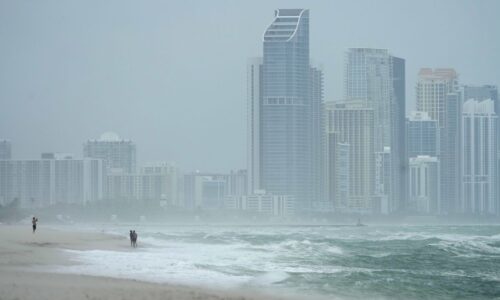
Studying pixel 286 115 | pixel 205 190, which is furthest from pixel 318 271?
pixel 286 115

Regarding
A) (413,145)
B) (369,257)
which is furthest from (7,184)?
(369,257)

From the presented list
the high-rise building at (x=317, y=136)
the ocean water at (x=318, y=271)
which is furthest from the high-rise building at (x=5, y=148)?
the ocean water at (x=318, y=271)

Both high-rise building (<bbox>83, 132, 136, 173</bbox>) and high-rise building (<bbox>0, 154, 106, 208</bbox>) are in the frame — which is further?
high-rise building (<bbox>83, 132, 136, 173</bbox>)

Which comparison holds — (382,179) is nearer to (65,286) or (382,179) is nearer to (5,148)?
(5,148)

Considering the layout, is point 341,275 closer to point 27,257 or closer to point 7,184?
point 27,257

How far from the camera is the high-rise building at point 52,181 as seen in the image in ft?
458

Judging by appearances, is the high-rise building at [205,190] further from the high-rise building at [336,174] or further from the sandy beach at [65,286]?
the sandy beach at [65,286]

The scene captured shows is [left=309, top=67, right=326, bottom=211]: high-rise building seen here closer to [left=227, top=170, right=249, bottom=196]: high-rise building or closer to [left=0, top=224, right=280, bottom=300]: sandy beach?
[left=227, top=170, right=249, bottom=196]: high-rise building

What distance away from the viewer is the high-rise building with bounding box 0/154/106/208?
13950 cm

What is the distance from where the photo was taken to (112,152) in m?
161

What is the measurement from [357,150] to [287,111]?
18.7m

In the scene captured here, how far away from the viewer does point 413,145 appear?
652 ft

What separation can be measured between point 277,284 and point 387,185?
6369 inches

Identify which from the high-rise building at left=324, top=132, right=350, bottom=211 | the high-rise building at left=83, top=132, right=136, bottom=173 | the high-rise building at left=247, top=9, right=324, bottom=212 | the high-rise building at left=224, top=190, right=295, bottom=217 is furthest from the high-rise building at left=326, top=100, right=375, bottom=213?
the high-rise building at left=83, top=132, right=136, bottom=173
